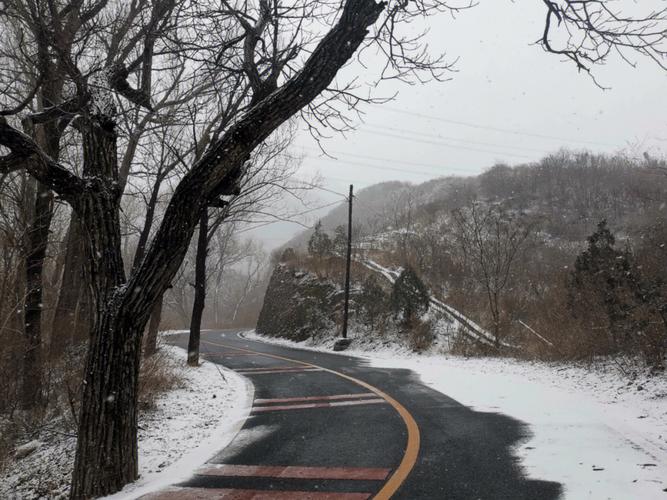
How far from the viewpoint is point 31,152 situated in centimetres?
439

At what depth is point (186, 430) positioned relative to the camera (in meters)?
6.60

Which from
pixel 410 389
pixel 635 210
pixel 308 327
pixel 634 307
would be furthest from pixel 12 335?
pixel 635 210

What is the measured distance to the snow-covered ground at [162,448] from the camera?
4.99 metres

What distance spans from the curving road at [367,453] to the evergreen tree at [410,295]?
31.6ft

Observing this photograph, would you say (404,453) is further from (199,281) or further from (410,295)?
(410,295)

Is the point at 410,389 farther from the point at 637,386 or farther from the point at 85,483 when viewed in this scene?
the point at 85,483

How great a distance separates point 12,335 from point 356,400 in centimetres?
598

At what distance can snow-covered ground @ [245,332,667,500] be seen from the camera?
4109mm

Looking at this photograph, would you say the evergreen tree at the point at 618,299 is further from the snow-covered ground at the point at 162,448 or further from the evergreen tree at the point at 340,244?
the evergreen tree at the point at 340,244

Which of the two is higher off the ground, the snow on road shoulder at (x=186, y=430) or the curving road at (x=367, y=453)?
the curving road at (x=367, y=453)

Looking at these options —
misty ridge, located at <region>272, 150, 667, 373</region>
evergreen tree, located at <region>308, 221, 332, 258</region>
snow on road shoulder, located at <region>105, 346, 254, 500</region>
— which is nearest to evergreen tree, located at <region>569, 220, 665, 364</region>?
misty ridge, located at <region>272, 150, 667, 373</region>

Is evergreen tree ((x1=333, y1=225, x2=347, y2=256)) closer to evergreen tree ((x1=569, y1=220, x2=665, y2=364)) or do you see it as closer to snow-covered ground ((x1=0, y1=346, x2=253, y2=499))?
evergreen tree ((x1=569, y1=220, x2=665, y2=364))

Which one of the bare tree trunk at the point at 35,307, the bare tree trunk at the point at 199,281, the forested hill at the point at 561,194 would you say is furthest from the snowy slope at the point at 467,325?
the forested hill at the point at 561,194

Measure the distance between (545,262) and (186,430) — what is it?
1063 inches
